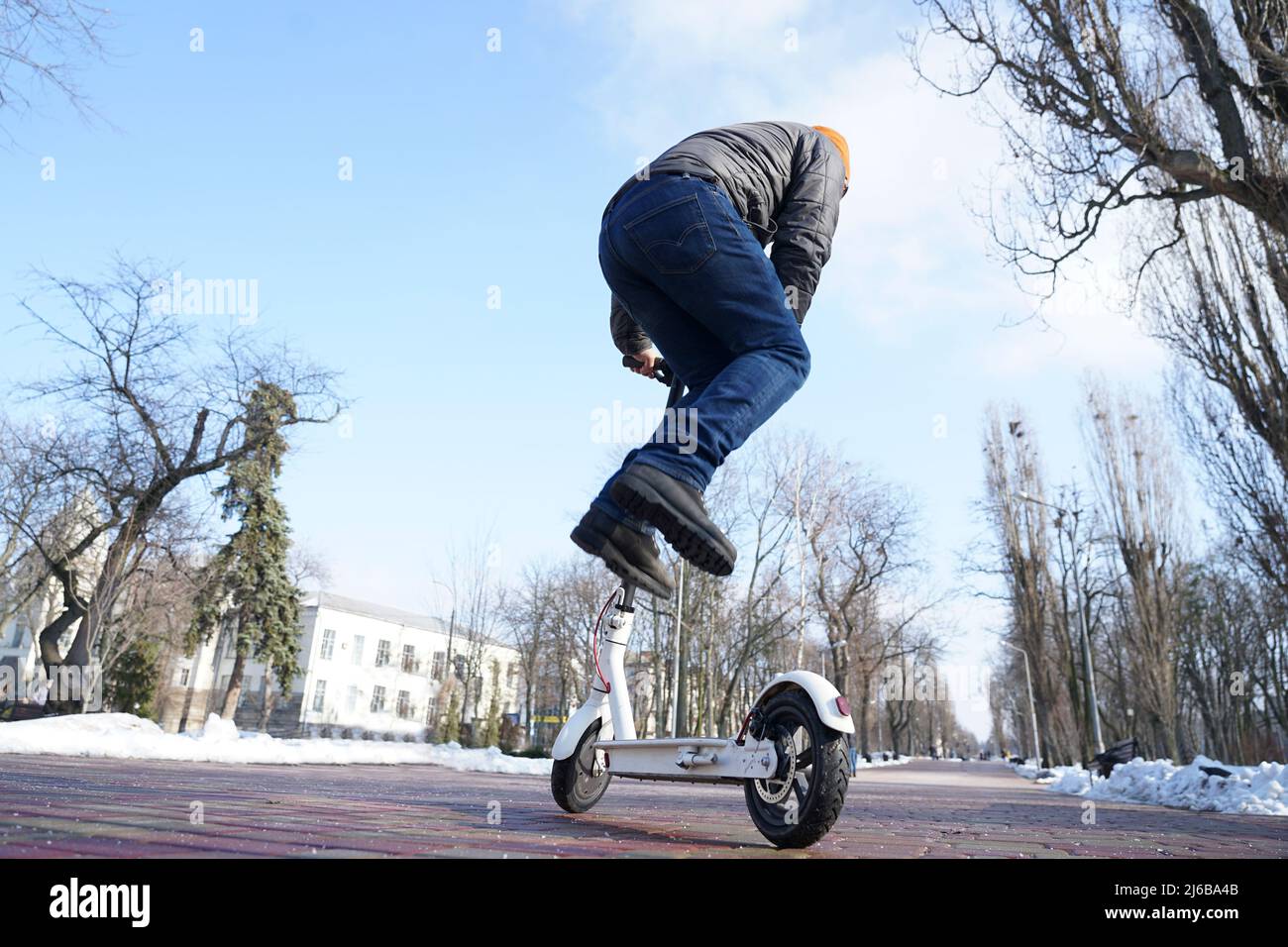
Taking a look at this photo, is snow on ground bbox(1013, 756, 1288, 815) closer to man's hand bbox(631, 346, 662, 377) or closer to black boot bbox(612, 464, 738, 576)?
man's hand bbox(631, 346, 662, 377)

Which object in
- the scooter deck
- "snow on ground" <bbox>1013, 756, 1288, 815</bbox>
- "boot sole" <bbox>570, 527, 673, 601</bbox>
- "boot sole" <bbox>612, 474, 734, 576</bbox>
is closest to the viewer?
"boot sole" <bbox>612, 474, 734, 576</bbox>

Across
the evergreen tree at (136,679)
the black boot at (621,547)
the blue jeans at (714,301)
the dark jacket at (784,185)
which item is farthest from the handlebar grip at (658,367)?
the evergreen tree at (136,679)

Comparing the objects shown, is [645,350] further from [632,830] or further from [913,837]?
[913,837]

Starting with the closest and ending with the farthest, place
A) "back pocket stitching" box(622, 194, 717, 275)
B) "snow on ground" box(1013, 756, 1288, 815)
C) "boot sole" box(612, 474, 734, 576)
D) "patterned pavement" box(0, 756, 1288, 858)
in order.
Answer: "patterned pavement" box(0, 756, 1288, 858), "boot sole" box(612, 474, 734, 576), "back pocket stitching" box(622, 194, 717, 275), "snow on ground" box(1013, 756, 1288, 815)

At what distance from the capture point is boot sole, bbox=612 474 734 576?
5.73ft

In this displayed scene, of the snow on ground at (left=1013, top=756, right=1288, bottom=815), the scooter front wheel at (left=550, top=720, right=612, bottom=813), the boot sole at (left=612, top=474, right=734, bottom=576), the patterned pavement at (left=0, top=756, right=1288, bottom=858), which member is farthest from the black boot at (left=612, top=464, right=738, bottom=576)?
the snow on ground at (left=1013, top=756, right=1288, bottom=815)

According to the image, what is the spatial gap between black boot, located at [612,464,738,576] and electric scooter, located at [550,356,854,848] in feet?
1.54

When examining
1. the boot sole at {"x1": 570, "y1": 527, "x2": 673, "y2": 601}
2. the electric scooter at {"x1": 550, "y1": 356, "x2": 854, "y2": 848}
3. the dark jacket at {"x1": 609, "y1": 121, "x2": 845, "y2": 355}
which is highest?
the dark jacket at {"x1": 609, "y1": 121, "x2": 845, "y2": 355}

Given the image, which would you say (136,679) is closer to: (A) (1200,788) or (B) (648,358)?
(A) (1200,788)

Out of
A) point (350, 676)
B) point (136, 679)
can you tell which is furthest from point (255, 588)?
point (350, 676)

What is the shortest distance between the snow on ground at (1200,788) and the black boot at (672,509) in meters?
7.71

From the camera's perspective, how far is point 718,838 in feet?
6.92

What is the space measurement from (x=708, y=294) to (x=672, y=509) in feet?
2.02

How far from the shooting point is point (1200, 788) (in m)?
8.54
